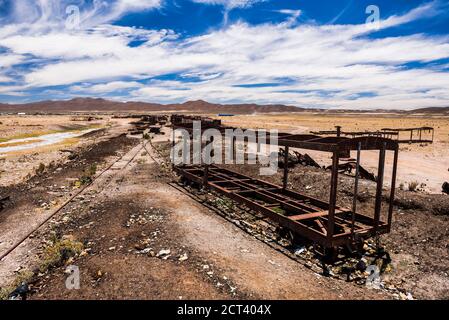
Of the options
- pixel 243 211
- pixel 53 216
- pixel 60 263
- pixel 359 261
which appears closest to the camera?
pixel 60 263

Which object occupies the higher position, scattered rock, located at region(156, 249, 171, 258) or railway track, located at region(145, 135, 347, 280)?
scattered rock, located at region(156, 249, 171, 258)

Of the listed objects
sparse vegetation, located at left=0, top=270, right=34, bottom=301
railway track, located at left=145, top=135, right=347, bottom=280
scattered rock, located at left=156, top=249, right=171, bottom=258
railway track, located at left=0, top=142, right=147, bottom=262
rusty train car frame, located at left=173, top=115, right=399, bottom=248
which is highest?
rusty train car frame, located at left=173, top=115, right=399, bottom=248

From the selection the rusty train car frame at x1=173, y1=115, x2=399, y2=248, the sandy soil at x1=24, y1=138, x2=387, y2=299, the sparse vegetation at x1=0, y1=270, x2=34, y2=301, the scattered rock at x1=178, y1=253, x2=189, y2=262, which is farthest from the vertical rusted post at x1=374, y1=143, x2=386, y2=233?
the sparse vegetation at x1=0, y1=270, x2=34, y2=301

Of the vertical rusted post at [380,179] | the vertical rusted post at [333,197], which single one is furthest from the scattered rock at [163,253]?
the vertical rusted post at [380,179]

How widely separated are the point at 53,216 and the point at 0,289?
3.89 m

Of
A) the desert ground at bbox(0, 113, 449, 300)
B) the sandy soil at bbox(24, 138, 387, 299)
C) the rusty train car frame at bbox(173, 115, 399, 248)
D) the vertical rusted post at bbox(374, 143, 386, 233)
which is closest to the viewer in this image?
the sandy soil at bbox(24, 138, 387, 299)

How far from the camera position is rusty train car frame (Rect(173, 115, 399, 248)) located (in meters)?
6.30

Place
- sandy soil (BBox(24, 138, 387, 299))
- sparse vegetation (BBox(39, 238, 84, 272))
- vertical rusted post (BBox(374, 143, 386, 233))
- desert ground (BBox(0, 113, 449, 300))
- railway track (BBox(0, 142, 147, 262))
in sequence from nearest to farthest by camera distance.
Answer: sandy soil (BBox(24, 138, 387, 299)) < desert ground (BBox(0, 113, 449, 300)) < sparse vegetation (BBox(39, 238, 84, 272)) < vertical rusted post (BBox(374, 143, 386, 233)) < railway track (BBox(0, 142, 147, 262))

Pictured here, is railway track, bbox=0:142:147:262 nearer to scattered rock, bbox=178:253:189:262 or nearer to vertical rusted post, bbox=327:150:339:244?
scattered rock, bbox=178:253:189:262

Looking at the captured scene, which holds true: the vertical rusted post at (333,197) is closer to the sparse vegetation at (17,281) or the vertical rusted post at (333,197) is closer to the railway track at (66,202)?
the sparse vegetation at (17,281)

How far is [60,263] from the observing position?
20.5 feet

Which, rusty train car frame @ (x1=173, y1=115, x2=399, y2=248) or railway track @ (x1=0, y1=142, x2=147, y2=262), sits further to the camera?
railway track @ (x1=0, y1=142, x2=147, y2=262)
